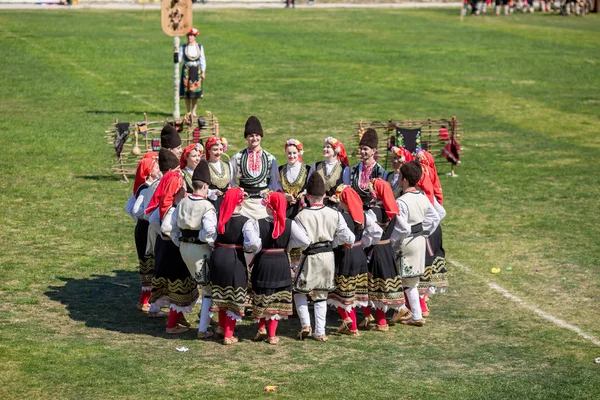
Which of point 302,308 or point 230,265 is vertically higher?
point 230,265

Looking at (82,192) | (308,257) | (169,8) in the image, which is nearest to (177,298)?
(308,257)

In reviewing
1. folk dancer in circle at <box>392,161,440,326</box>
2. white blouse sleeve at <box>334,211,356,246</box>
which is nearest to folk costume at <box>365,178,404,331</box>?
folk dancer in circle at <box>392,161,440,326</box>

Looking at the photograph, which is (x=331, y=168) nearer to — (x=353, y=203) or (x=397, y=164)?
(x=397, y=164)

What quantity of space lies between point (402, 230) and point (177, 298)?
2.99m

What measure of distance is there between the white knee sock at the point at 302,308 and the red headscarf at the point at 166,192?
6.47ft

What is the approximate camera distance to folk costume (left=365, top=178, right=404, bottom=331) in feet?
43.8

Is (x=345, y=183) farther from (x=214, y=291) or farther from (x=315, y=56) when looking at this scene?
(x=315, y=56)

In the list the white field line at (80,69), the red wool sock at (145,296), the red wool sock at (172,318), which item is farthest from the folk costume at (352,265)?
the white field line at (80,69)

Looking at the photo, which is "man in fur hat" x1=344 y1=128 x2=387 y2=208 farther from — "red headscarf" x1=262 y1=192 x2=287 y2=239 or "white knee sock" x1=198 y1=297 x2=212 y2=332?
"white knee sock" x1=198 y1=297 x2=212 y2=332

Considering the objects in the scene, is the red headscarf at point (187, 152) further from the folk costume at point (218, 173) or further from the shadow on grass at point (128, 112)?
the shadow on grass at point (128, 112)

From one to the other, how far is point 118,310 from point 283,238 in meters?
2.85

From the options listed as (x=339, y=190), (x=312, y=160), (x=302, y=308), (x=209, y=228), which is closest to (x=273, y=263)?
(x=302, y=308)

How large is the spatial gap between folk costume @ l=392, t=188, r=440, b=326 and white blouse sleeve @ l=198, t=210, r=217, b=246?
2437 mm

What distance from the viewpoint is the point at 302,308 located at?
42.4 ft
